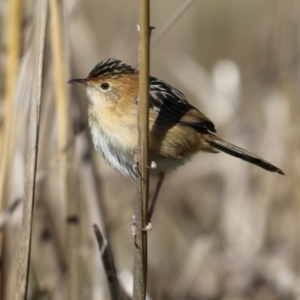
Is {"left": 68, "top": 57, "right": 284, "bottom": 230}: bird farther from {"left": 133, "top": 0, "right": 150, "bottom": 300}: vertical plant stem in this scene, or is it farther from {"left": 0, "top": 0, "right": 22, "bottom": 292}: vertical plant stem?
{"left": 133, "top": 0, "right": 150, "bottom": 300}: vertical plant stem

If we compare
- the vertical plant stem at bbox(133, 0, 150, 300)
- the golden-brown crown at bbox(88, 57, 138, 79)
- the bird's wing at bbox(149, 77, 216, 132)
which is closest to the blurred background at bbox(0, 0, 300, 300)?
the golden-brown crown at bbox(88, 57, 138, 79)

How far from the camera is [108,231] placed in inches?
145

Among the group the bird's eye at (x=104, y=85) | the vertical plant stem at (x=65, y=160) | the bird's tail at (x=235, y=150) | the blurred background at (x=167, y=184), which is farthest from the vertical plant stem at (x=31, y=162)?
the bird's tail at (x=235, y=150)

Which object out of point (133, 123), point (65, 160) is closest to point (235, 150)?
point (133, 123)

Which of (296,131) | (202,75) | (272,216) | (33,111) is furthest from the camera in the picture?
(202,75)

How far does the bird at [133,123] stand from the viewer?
3.02 metres

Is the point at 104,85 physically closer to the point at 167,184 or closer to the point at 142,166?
the point at 142,166

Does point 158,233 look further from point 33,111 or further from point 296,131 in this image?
point 33,111

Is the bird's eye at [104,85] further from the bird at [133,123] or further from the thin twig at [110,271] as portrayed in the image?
the thin twig at [110,271]

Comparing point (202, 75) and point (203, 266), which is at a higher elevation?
point (202, 75)

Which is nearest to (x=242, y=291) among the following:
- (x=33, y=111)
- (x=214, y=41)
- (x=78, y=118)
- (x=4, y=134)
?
(x=78, y=118)

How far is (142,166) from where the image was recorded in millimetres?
2316

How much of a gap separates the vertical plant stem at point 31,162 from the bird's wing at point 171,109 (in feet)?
2.87

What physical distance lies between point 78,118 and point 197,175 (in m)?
1.94
